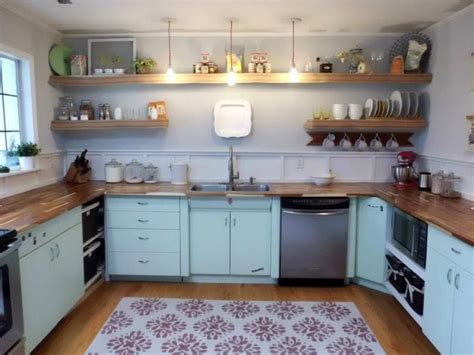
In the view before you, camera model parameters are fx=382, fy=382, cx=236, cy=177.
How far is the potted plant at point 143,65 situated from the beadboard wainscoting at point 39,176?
117cm

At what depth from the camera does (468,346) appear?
2.00m

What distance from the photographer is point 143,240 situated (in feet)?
11.5

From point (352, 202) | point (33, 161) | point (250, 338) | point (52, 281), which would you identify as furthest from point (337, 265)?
point (33, 161)

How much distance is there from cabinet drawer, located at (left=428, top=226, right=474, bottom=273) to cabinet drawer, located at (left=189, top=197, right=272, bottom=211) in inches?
55.6

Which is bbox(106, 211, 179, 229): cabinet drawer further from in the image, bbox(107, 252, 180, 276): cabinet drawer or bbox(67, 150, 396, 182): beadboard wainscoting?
bbox(67, 150, 396, 182): beadboard wainscoting

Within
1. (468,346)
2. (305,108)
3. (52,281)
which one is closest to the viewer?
(468,346)

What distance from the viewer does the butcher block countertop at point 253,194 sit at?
2.30 m

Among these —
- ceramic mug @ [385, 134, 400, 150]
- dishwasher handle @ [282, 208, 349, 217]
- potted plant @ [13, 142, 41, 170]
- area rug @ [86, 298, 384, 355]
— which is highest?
ceramic mug @ [385, 134, 400, 150]

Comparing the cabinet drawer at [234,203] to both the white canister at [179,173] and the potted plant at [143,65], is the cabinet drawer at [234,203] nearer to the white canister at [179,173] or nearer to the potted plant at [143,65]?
the white canister at [179,173]

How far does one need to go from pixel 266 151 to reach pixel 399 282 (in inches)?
69.8

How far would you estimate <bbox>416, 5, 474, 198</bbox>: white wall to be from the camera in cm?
306

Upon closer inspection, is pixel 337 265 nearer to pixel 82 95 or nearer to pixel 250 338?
pixel 250 338

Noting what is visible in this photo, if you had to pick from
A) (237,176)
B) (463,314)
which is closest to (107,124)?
(237,176)

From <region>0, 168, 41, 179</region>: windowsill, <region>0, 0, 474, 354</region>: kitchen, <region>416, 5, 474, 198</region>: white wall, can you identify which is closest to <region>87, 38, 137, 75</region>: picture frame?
<region>0, 0, 474, 354</region>: kitchen
